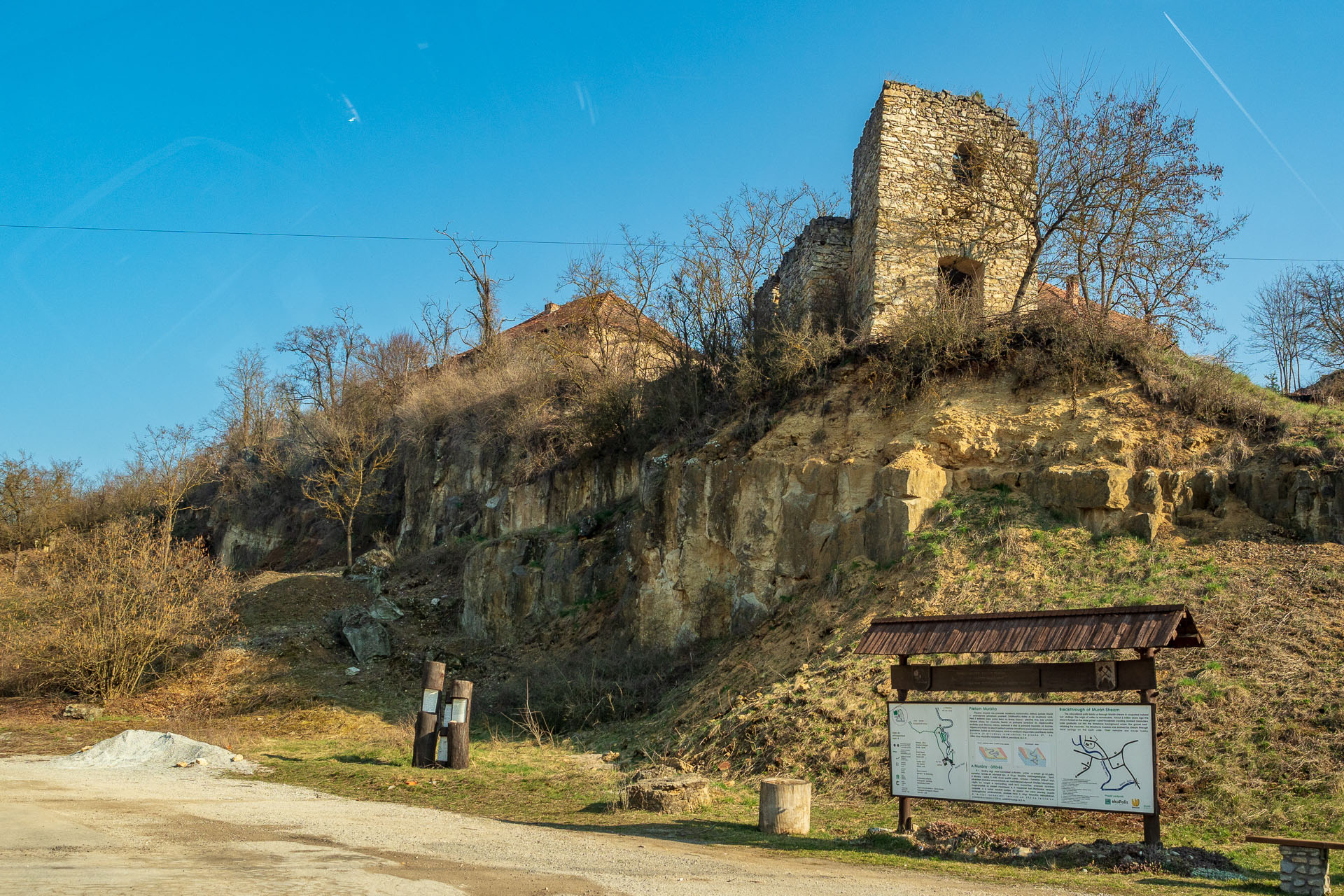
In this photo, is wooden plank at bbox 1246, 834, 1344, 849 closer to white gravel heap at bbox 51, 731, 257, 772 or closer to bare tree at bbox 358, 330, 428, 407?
white gravel heap at bbox 51, 731, 257, 772

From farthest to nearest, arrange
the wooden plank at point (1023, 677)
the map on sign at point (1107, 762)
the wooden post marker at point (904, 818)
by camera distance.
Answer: the wooden post marker at point (904, 818)
the wooden plank at point (1023, 677)
the map on sign at point (1107, 762)

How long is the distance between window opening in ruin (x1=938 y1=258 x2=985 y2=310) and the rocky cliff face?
9.99 ft

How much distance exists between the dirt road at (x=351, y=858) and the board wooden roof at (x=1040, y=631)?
2268 mm

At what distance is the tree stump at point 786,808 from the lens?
9.33 metres

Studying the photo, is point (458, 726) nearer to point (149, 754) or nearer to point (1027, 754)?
point (149, 754)

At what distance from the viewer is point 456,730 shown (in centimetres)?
1404

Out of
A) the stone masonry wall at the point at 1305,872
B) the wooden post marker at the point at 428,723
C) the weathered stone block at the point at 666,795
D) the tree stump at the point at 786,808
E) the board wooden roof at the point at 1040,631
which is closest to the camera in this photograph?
the stone masonry wall at the point at 1305,872

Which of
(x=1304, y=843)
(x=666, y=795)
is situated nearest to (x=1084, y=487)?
(x=666, y=795)

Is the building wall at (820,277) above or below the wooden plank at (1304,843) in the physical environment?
above

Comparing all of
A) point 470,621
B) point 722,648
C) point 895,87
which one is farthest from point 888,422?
point 470,621

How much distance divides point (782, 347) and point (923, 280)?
11.1ft

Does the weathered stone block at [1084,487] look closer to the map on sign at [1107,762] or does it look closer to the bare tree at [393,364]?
the map on sign at [1107,762]

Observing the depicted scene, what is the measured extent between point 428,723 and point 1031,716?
9.14 meters

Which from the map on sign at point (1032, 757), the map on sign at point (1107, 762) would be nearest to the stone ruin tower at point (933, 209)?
the map on sign at point (1032, 757)
